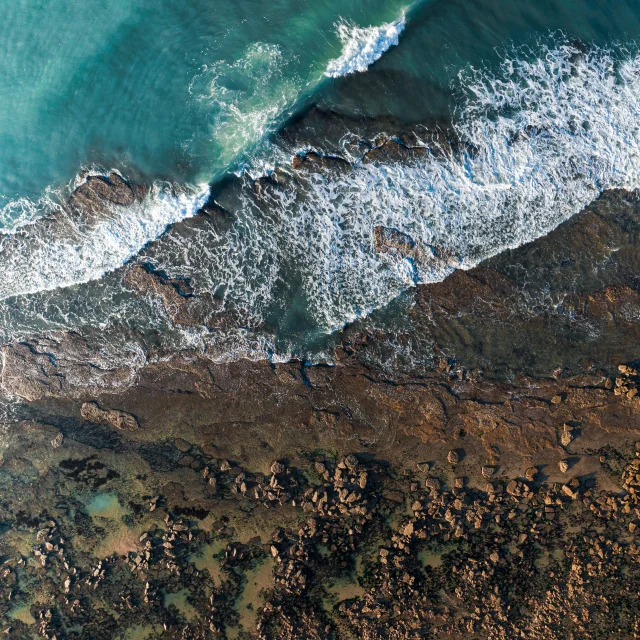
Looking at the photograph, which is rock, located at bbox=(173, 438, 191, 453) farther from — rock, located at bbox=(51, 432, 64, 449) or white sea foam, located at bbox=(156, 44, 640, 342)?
white sea foam, located at bbox=(156, 44, 640, 342)

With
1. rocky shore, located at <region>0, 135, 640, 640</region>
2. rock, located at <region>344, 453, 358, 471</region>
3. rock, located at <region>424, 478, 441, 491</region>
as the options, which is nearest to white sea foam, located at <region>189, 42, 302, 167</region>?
rocky shore, located at <region>0, 135, 640, 640</region>

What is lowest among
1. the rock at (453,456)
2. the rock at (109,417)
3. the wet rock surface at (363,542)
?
the wet rock surface at (363,542)

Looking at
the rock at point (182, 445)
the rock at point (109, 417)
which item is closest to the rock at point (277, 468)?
the rock at point (182, 445)

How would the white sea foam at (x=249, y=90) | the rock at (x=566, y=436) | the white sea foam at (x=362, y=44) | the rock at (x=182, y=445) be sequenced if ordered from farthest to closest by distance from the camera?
the white sea foam at (x=249, y=90), the white sea foam at (x=362, y=44), the rock at (x=182, y=445), the rock at (x=566, y=436)

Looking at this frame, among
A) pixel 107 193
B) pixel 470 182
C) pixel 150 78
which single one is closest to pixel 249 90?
pixel 150 78

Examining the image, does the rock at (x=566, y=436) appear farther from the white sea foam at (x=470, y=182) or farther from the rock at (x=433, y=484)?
the white sea foam at (x=470, y=182)

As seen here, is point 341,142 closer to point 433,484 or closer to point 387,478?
point 387,478

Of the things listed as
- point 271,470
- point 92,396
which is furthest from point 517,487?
point 92,396

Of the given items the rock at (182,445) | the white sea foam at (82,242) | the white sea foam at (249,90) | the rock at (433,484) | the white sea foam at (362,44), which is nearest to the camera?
the rock at (433,484)

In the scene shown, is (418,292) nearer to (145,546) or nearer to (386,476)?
(386,476)
